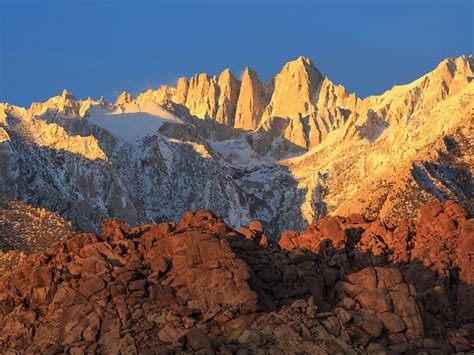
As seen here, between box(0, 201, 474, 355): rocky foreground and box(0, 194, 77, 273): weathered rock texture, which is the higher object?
box(0, 194, 77, 273): weathered rock texture

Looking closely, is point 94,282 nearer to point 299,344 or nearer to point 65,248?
point 65,248

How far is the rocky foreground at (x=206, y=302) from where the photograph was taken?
6869cm

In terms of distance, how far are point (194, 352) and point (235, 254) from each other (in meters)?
12.6

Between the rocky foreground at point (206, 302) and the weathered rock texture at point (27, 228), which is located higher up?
the weathered rock texture at point (27, 228)

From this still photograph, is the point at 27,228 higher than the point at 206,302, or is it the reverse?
the point at 27,228

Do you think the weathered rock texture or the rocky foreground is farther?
the weathered rock texture

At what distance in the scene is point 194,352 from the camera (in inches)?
2569

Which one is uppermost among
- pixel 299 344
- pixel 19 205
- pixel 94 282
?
pixel 19 205

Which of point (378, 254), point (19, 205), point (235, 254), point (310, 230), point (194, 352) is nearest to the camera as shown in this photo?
point (194, 352)

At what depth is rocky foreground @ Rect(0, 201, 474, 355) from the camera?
68.7 m

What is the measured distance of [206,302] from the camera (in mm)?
72375

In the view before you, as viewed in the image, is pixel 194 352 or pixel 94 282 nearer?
pixel 194 352

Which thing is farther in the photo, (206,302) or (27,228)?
(27,228)

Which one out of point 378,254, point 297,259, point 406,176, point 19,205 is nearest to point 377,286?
point 297,259
